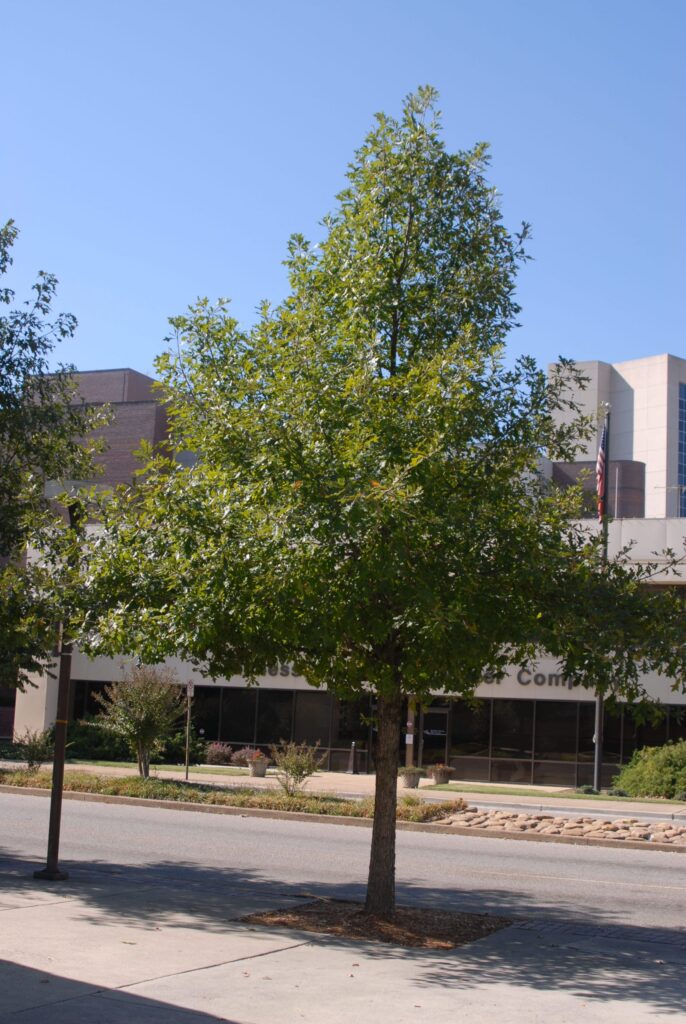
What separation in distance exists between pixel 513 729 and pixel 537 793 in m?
5.35

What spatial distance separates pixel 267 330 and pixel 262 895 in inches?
230

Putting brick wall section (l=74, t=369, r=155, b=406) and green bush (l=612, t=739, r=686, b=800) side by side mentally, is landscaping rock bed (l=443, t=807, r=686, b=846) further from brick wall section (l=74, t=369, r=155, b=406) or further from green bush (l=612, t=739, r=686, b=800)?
brick wall section (l=74, t=369, r=155, b=406)

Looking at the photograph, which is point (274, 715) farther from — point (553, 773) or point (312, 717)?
point (553, 773)

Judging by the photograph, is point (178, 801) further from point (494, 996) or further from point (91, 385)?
point (91, 385)

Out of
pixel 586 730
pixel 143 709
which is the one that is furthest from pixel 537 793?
pixel 143 709

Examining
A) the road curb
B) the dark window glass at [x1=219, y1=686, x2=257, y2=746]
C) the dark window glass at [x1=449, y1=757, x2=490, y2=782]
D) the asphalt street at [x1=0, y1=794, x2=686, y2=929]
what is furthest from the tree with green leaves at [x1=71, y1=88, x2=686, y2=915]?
the dark window glass at [x1=219, y1=686, x2=257, y2=746]

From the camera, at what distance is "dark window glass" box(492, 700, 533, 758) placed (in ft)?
109

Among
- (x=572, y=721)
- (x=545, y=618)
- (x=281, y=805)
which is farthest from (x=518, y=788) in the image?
(x=545, y=618)

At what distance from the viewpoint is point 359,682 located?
10242 mm

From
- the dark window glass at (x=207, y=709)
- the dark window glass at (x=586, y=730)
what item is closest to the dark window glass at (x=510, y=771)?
the dark window glass at (x=586, y=730)

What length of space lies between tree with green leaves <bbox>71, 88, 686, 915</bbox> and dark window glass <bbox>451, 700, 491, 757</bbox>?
23.6 metres

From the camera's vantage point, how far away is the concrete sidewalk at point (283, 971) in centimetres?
694

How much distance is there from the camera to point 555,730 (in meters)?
32.9

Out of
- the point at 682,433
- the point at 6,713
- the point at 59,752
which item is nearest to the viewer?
the point at 59,752
